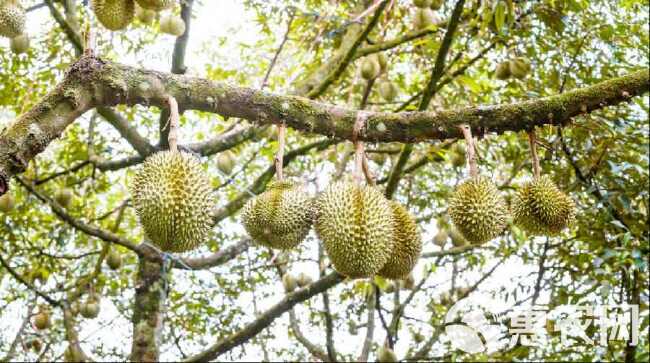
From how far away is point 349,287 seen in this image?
7098mm

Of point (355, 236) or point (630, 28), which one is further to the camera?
point (630, 28)

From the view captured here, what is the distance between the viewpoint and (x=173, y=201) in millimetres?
1500

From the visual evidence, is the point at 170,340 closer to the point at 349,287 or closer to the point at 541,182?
the point at 349,287

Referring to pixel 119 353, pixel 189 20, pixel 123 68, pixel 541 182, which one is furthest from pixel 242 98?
pixel 119 353

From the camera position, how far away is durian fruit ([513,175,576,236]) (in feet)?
6.08

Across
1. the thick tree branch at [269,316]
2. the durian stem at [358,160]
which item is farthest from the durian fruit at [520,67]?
the durian stem at [358,160]

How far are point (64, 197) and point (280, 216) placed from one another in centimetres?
369

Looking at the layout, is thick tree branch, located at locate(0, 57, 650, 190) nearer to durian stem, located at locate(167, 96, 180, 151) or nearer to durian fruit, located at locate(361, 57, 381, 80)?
durian stem, located at locate(167, 96, 180, 151)

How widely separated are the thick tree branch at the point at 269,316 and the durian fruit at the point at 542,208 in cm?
236

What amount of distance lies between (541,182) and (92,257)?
16.4 ft

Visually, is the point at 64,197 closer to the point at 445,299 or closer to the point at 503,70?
the point at 503,70

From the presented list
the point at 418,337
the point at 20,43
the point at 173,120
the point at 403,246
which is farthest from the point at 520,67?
the point at 418,337

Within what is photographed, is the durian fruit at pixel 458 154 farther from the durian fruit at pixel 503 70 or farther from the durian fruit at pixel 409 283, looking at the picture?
the durian fruit at pixel 409 283

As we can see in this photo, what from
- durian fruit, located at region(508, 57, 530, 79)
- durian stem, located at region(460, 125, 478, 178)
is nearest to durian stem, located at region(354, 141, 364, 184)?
durian stem, located at region(460, 125, 478, 178)
